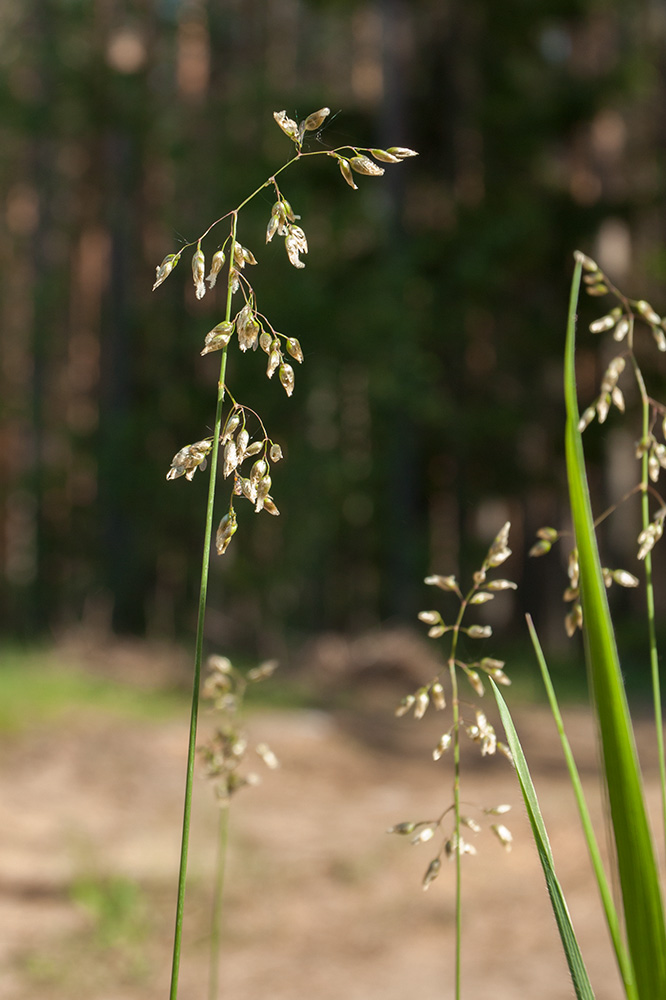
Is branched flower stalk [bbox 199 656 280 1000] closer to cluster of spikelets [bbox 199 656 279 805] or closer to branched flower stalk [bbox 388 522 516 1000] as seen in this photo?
cluster of spikelets [bbox 199 656 279 805]

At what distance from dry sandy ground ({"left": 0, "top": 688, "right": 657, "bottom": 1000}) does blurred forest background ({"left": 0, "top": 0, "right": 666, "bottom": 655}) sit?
5352 mm

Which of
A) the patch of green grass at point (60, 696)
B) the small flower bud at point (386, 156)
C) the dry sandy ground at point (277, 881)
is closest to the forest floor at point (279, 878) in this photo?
the dry sandy ground at point (277, 881)

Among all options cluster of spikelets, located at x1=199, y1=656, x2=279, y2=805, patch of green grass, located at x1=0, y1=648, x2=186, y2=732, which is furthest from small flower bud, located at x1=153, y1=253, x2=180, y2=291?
patch of green grass, located at x1=0, y1=648, x2=186, y2=732

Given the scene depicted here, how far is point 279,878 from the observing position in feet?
12.5

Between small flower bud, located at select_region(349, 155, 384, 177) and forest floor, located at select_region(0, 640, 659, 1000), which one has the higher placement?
small flower bud, located at select_region(349, 155, 384, 177)

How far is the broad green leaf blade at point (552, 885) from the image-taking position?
24.9 inches

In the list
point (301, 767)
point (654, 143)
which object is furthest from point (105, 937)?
point (654, 143)

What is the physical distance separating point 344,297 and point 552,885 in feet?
37.4

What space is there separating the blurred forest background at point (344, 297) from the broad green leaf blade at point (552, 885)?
9.96 metres

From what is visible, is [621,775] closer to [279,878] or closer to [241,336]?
[241,336]

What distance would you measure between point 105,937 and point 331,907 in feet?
2.66

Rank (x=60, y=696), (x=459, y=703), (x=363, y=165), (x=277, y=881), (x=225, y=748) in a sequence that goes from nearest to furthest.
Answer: (x=363, y=165) → (x=459, y=703) → (x=225, y=748) → (x=277, y=881) → (x=60, y=696)

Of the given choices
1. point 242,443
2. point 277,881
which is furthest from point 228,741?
point 277,881

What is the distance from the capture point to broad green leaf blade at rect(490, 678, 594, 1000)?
0.63 metres
